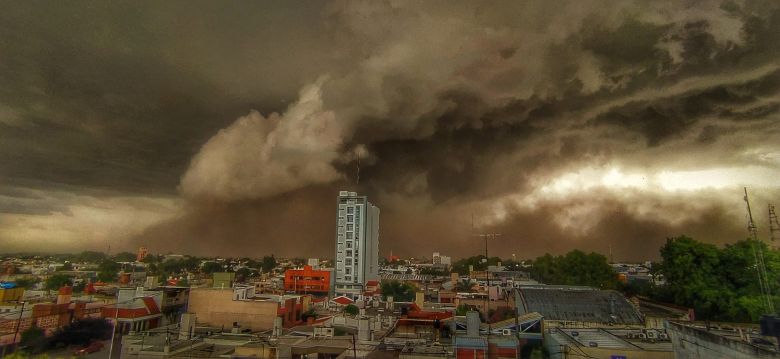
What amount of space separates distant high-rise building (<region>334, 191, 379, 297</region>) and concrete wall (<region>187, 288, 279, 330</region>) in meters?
12.1

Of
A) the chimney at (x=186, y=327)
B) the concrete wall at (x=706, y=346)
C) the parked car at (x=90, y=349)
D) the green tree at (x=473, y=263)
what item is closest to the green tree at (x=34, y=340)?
the parked car at (x=90, y=349)

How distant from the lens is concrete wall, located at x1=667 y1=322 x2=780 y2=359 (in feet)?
17.9

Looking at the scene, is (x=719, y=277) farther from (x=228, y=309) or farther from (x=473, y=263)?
(x=473, y=263)

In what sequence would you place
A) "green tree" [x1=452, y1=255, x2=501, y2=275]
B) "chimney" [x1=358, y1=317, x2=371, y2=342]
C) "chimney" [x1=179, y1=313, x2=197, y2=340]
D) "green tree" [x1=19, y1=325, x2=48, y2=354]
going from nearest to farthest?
"chimney" [x1=358, y1=317, x2=371, y2=342], "chimney" [x1=179, y1=313, x2=197, y2=340], "green tree" [x1=19, y1=325, x2=48, y2=354], "green tree" [x1=452, y1=255, x2=501, y2=275]

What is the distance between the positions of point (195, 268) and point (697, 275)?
34.6 meters

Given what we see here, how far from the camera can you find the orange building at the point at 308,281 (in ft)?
80.9

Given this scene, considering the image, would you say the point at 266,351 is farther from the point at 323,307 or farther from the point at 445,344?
the point at 323,307

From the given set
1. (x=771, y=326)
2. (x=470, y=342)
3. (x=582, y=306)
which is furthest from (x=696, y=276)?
(x=470, y=342)

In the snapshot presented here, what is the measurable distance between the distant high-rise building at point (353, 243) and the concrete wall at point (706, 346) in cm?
1915

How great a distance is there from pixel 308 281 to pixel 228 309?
11904mm

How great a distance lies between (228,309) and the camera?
13.1m

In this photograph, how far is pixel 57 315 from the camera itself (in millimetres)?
12875

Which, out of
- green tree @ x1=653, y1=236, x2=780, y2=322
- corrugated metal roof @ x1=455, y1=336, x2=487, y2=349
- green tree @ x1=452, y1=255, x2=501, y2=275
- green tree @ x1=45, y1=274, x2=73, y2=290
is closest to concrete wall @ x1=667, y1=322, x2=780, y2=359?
corrugated metal roof @ x1=455, y1=336, x2=487, y2=349

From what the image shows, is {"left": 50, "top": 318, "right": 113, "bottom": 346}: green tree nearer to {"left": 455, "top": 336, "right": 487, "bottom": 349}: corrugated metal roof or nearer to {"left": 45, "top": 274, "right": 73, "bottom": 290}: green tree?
{"left": 45, "top": 274, "right": 73, "bottom": 290}: green tree
